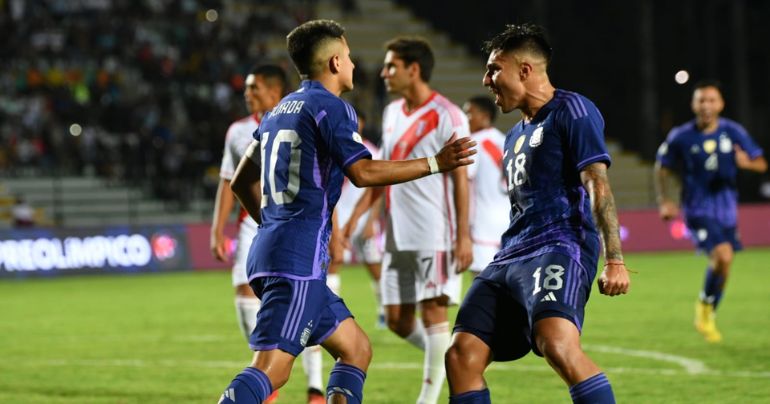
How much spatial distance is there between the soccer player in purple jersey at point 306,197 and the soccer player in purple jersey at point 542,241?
19.4 inches

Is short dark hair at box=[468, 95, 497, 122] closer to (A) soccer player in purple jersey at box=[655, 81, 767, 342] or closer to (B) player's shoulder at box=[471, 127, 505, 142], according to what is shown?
(B) player's shoulder at box=[471, 127, 505, 142]

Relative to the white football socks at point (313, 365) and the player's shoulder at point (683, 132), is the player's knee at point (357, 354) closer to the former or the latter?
the white football socks at point (313, 365)

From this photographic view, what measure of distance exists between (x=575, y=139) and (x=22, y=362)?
7.13 m

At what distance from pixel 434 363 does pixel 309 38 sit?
2.83m

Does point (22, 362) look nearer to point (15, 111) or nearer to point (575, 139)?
point (575, 139)

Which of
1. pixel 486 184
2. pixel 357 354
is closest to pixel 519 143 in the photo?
pixel 357 354

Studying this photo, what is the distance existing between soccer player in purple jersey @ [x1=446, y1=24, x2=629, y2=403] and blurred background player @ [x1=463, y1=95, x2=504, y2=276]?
221 inches

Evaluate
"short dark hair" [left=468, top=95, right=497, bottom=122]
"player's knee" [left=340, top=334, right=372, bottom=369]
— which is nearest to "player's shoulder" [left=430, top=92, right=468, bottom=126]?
"player's knee" [left=340, top=334, right=372, bottom=369]

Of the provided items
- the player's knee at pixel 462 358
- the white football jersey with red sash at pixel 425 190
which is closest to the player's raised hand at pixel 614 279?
the player's knee at pixel 462 358

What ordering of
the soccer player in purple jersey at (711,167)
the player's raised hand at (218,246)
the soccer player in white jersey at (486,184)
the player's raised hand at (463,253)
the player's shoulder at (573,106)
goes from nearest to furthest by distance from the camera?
the player's shoulder at (573,106)
the player's raised hand at (463,253)
the player's raised hand at (218,246)
the soccer player in white jersey at (486,184)
the soccer player in purple jersey at (711,167)

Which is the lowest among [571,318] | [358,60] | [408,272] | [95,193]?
[95,193]

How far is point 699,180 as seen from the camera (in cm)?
1273

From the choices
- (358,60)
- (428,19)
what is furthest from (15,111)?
(428,19)

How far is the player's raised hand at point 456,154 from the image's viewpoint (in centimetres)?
559
